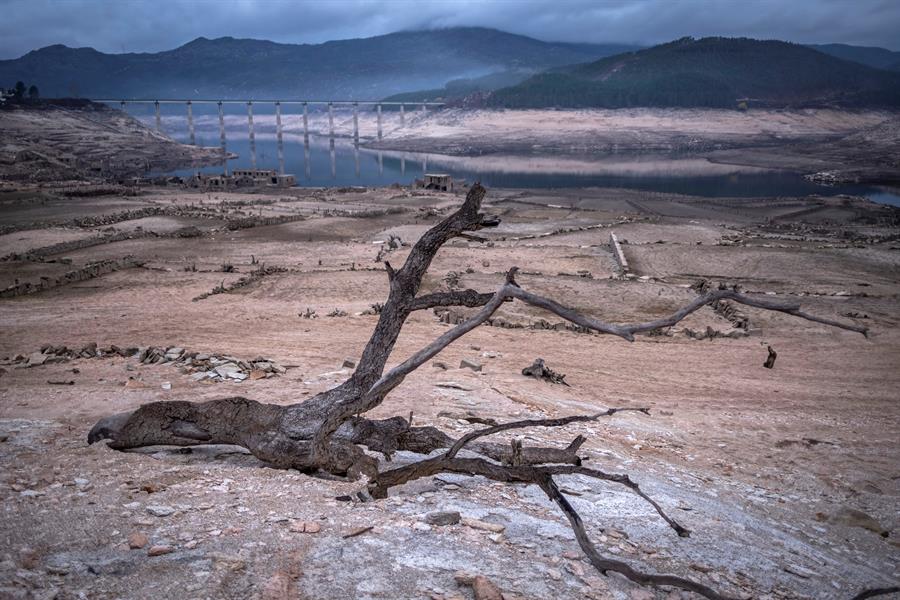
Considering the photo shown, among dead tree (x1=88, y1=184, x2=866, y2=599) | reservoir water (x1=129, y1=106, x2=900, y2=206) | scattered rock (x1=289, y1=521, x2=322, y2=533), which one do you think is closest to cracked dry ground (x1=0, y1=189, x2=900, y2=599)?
scattered rock (x1=289, y1=521, x2=322, y2=533)

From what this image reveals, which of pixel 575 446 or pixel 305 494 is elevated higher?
pixel 575 446

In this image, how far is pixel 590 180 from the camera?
2509 inches

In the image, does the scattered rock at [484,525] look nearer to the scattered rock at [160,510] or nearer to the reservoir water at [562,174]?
the scattered rock at [160,510]

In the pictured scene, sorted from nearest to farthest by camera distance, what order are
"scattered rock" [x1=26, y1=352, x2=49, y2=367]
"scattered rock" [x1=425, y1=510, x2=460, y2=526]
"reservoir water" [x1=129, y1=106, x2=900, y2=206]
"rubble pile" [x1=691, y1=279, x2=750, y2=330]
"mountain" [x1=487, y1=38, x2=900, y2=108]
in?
1. "scattered rock" [x1=425, y1=510, x2=460, y2=526]
2. "scattered rock" [x1=26, y1=352, x2=49, y2=367]
3. "rubble pile" [x1=691, y1=279, x2=750, y2=330]
4. "reservoir water" [x1=129, y1=106, x2=900, y2=206]
5. "mountain" [x1=487, y1=38, x2=900, y2=108]

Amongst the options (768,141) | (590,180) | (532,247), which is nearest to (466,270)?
(532,247)

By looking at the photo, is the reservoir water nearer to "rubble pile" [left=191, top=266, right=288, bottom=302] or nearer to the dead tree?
"rubble pile" [left=191, top=266, right=288, bottom=302]

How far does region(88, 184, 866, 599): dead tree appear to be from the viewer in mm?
4297

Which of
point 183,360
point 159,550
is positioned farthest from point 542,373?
point 159,550

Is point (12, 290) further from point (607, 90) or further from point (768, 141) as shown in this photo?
point (607, 90)

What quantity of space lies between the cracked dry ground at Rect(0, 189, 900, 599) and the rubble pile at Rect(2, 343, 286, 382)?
0.24 metres

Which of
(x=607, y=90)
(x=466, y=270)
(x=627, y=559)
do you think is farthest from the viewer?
(x=607, y=90)

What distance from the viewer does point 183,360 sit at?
9641 millimetres

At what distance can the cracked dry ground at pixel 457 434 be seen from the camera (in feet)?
12.6

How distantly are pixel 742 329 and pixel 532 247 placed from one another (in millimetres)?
13252
